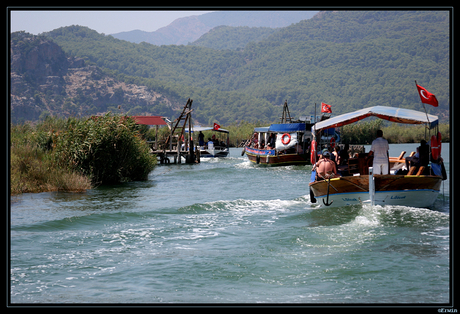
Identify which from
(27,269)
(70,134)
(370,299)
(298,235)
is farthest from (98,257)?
(70,134)

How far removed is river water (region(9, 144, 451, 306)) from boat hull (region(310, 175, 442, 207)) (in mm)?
290

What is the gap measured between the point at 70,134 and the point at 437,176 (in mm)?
16493

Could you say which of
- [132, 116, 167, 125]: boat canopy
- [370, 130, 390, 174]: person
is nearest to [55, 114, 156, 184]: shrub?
[370, 130, 390, 174]: person

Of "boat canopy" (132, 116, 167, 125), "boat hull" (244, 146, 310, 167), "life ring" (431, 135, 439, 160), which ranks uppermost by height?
"boat canopy" (132, 116, 167, 125)

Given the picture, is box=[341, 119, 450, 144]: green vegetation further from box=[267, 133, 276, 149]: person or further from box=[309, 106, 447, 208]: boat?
box=[309, 106, 447, 208]: boat

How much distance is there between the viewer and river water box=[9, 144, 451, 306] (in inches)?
319

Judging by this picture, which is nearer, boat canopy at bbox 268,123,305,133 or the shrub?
the shrub

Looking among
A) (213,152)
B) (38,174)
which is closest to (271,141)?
(213,152)

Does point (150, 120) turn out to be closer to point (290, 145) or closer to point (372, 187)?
point (290, 145)

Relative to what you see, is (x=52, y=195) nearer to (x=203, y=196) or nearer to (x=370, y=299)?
(x=203, y=196)

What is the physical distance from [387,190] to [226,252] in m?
5.79

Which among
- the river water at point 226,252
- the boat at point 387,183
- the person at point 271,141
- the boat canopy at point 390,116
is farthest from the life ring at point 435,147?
the person at point 271,141

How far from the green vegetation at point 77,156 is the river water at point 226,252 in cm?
236

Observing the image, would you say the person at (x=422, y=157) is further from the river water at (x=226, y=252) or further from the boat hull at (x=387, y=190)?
the river water at (x=226, y=252)
